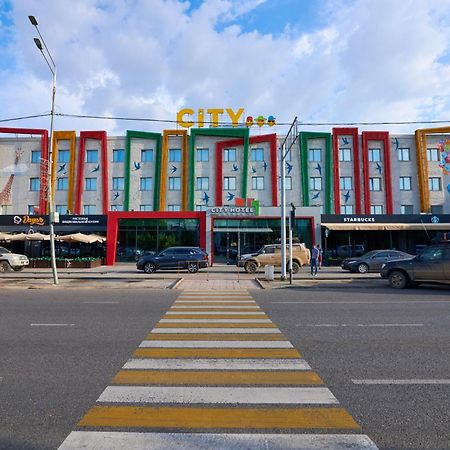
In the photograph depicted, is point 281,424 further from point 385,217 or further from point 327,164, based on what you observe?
point 327,164

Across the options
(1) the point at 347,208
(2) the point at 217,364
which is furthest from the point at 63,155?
(2) the point at 217,364

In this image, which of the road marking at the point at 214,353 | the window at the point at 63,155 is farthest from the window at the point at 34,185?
the road marking at the point at 214,353

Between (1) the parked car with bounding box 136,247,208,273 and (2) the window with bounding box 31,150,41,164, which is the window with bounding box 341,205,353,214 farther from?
(2) the window with bounding box 31,150,41,164

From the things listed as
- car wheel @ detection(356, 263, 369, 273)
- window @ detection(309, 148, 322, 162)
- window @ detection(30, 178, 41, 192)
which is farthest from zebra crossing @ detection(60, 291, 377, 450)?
window @ detection(30, 178, 41, 192)

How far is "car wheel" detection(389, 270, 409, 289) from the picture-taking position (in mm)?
15039

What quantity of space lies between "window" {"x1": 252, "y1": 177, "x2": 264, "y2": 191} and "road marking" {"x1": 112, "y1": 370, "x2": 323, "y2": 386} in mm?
37203

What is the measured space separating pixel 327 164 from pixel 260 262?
2131 centimetres

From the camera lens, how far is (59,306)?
1080 cm

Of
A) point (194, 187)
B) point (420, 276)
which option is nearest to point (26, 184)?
point (194, 187)

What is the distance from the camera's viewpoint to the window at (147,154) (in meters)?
42.2

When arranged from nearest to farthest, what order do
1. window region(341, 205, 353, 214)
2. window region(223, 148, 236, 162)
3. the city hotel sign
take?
the city hotel sign < window region(341, 205, 353, 214) < window region(223, 148, 236, 162)

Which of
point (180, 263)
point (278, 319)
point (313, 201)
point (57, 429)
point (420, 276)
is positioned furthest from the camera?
point (313, 201)

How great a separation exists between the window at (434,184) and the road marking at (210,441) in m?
43.7

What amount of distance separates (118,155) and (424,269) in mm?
35267
